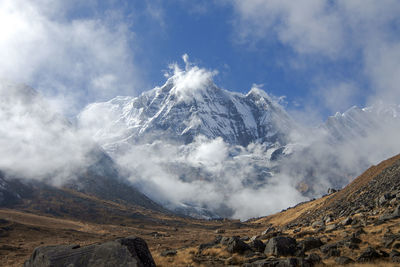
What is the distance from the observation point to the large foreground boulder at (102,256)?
14859mm

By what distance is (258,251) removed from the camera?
25047mm

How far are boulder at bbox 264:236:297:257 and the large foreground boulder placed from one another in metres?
11.3

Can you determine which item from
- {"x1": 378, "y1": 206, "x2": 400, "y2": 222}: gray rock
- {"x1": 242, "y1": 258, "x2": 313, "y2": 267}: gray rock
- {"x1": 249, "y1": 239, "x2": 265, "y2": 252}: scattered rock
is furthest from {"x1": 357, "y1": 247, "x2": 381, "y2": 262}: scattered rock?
{"x1": 378, "y1": 206, "x2": 400, "y2": 222}: gray rock

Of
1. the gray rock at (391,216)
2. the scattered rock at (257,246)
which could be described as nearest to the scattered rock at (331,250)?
the scattered rock at (257,246)

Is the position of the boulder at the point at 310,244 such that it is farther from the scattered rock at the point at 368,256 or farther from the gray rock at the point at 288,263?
the gray rock at the point at 288,263

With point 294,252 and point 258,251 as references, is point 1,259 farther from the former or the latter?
point 294,252

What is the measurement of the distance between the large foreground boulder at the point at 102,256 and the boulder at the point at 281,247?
37.2ft

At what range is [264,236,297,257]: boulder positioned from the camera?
22969 millimetres

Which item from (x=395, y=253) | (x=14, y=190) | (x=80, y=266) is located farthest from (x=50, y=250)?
(x=14, y=190)

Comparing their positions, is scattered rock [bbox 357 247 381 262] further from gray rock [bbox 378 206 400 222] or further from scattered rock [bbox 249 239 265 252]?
gray rock [bbox 378 206 400 222]

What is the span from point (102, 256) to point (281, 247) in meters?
14.1

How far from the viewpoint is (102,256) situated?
15.3 m

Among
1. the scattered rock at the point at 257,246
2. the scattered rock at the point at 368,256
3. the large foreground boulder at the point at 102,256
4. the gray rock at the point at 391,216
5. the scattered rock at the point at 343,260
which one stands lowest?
the large foreground boulder at the point at 102,256

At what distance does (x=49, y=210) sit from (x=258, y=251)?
567ft
